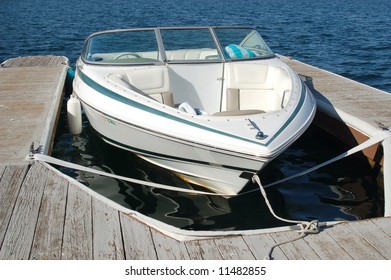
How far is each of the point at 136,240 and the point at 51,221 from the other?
835 millimetres

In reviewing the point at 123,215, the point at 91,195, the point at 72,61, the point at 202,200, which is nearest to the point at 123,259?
the point at 123,215

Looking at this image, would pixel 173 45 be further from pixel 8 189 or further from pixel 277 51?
pixel 277 51

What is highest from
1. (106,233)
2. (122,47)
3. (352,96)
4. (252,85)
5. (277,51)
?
(122,47)

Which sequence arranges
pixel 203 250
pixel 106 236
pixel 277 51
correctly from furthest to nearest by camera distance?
pixel 277 51, pixel 106 236, pixel 203 250

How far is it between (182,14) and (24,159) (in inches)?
980

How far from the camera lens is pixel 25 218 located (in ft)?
13.2

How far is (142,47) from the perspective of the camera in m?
6.63

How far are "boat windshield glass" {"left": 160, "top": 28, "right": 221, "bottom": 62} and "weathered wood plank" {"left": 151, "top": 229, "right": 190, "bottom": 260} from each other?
356 centimetres

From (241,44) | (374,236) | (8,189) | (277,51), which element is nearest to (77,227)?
(8,189)

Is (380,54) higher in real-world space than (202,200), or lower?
lower

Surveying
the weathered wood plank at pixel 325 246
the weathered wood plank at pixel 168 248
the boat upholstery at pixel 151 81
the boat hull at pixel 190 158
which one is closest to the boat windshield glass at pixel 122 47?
the boat upholstery at pixel 151 81

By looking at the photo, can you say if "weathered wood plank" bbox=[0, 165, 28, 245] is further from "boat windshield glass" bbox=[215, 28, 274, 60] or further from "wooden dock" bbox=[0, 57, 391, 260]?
"boat windshield glass" bbox=[215, 28, 274, 60]

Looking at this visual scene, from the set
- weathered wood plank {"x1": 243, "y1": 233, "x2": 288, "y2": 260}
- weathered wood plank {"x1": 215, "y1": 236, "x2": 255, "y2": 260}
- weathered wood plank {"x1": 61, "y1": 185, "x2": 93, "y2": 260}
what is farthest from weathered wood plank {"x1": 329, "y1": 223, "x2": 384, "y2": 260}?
weathered wood plank {"x1": 61, "y1": 185, "x2": 93, "y2": 260}
